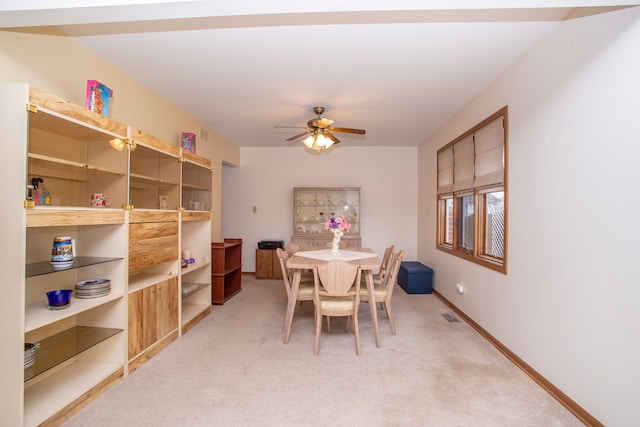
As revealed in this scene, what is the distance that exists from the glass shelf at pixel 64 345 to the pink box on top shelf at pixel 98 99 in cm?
167

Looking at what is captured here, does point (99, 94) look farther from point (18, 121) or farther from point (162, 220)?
point (162, 220)

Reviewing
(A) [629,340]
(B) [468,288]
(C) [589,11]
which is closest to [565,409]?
(A) [629,340]

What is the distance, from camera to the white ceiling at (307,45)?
163 centimetres

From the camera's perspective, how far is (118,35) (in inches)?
91.0

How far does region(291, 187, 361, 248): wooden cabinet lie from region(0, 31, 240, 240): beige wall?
2.61 meters

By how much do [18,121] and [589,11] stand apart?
3461mm

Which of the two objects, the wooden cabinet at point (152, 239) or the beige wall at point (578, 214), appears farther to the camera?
the wooden cabinet at point (152, 239)

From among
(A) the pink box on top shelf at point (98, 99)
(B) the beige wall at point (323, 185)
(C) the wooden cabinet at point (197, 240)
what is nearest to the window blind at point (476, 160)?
(B) the beige wall at point (323, 185)

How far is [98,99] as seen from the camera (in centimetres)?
227

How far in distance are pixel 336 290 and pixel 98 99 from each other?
249cm

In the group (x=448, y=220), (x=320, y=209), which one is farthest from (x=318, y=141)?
(x=448, y=220)

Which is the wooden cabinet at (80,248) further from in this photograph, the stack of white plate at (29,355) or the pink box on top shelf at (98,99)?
the pink box on top shelf at (98,99)

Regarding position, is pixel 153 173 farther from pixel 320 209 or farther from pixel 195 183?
pixel 320 209

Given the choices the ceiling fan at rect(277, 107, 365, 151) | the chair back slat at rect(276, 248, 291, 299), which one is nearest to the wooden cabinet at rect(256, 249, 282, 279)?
the chair back slat at rect(276, 248, 291, 299)
